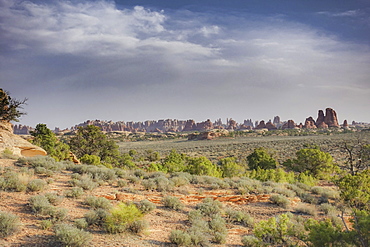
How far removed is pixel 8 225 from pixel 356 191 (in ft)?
39.4

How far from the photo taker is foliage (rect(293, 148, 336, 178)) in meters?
20.8

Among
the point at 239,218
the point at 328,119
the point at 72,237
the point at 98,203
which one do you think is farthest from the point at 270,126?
the point at 72,237

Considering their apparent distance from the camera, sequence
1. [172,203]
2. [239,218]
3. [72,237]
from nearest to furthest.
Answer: [72,237], [239,218], [172,203]

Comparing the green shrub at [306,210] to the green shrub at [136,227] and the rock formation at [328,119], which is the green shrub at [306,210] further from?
the rock formation at [328,119]

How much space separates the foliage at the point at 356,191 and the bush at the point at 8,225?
11.5 metres

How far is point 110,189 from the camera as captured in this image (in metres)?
9.75

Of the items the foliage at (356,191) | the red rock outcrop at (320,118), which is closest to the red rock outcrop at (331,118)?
the red rock outcrop at (320,118)

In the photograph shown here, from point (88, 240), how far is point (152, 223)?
2526 millimetres

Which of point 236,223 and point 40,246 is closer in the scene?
point 40,246

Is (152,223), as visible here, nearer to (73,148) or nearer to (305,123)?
(73,148)

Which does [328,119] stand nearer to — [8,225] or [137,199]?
[137,199]

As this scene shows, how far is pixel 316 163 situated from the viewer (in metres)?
21.2

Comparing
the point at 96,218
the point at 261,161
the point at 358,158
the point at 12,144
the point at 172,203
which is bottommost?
the point at 261,161

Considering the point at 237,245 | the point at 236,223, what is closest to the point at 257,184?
the point at 236,223
